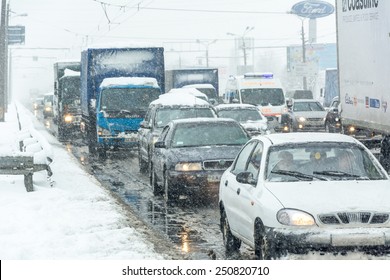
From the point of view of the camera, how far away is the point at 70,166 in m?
23.2

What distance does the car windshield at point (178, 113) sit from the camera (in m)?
22.4

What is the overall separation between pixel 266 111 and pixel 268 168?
2799cm

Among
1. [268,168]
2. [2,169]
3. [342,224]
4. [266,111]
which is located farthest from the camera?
[266,111]

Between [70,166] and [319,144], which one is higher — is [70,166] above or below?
below

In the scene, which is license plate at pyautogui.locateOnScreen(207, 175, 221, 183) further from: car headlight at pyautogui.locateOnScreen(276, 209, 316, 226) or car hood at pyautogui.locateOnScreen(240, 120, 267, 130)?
car hood at pyautogui.locateOnScreen(240, 120, 267, 130)

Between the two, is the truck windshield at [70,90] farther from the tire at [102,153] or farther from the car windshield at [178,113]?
the car windshield at [178,113]

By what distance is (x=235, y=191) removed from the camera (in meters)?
10.3

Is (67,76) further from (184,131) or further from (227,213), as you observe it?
(227,213)

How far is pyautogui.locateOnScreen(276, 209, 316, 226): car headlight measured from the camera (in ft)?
28.0

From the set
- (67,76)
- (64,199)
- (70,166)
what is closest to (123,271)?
(64,199)

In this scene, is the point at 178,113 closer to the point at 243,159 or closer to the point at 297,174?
the point at 243,159

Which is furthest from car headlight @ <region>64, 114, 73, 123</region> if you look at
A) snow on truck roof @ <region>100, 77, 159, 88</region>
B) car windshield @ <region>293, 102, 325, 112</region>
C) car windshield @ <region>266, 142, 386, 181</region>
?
car windshield @ <region>266, 142, 386, 181</region>

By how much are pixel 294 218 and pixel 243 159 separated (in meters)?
2.46

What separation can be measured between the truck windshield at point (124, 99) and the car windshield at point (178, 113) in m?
5.04
